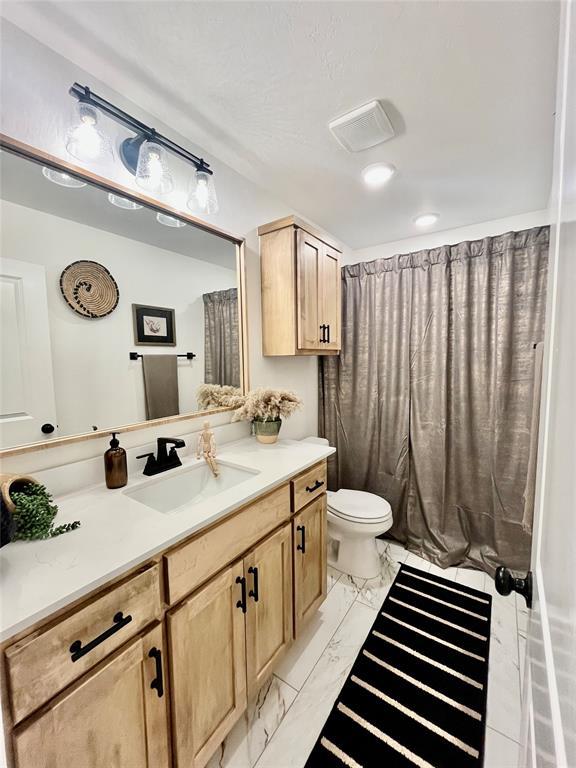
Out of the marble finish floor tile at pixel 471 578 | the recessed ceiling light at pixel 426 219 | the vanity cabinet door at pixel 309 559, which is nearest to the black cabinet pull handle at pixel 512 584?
the vanity cabinet door at pixel 309 559

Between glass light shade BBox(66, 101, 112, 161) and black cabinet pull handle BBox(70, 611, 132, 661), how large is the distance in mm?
1395

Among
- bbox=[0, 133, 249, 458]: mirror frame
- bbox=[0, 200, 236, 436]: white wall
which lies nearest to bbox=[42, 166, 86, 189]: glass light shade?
bbox=[0, 133, 249, 458]: mirror frame

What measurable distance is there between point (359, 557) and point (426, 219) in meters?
2.34

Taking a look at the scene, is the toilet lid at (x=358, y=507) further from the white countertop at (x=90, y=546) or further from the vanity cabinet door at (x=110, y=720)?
the vanity cabinet door at (x=110, y=720)

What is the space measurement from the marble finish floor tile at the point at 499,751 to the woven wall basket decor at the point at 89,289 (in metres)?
2.12

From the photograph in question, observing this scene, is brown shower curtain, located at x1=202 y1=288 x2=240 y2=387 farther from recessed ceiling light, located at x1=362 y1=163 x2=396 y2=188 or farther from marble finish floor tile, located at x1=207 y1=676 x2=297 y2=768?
marble finish floor tile, located at x1=207 y1=676 x2=297 y2=768

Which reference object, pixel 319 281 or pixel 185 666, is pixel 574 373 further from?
pixel 319 281

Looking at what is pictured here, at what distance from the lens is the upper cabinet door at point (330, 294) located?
6.41 ft

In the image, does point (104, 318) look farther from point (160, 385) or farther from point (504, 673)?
point (504, 673)

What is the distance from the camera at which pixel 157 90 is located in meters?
1.17

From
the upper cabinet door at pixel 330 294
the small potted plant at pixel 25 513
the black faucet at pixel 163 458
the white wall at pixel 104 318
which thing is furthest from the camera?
the upper cabinet door at pixel 330 294

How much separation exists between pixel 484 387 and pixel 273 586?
172 cm

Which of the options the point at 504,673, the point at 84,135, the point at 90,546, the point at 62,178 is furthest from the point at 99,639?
the point at 504,673

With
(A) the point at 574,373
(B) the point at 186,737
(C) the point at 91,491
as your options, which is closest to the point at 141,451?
(C) the point at 91,491
